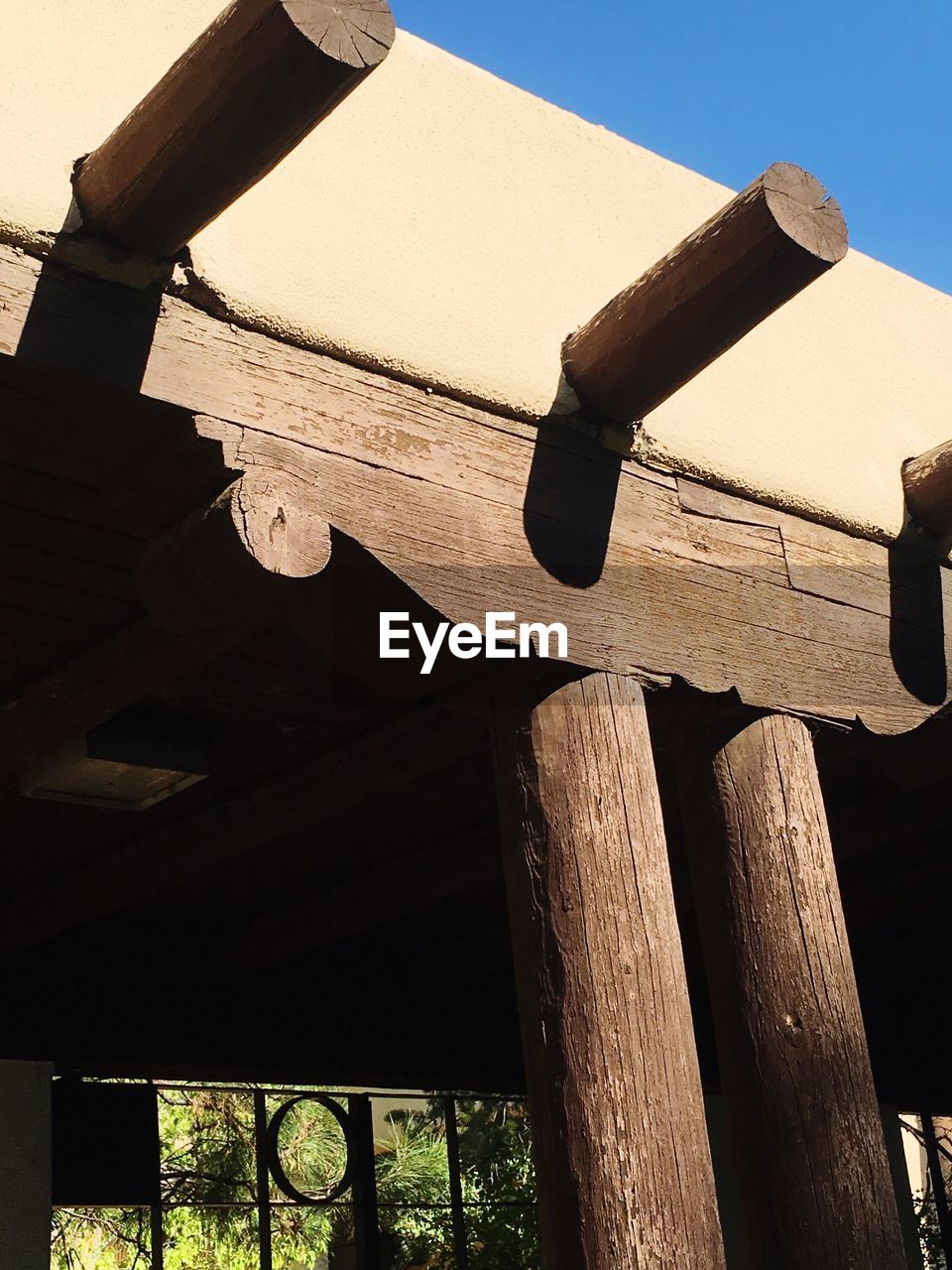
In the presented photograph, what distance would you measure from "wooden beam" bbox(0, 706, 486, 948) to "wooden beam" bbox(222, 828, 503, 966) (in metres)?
0.38

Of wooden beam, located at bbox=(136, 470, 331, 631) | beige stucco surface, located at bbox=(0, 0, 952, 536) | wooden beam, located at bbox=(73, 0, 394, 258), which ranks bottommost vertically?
wooden beam, located at bbox=(136, 470, 331, 631)

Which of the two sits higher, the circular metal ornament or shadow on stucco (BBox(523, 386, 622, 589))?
shadow on stucco (BBox(523, 386, 622, 589))

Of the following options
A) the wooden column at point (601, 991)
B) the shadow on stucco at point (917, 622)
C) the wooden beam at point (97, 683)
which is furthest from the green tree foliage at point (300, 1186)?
the wooden column at point (601, 991)

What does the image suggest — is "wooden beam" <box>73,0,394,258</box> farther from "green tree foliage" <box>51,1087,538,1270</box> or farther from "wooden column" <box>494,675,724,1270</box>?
"green tree foliage" <box>51,1087,538,1270</box>

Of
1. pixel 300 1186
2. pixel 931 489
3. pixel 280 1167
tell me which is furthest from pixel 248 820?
pixel 300 1186

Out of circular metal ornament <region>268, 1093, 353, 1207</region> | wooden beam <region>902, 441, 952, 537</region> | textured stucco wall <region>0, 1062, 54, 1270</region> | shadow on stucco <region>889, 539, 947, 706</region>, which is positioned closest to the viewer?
shadow on stucco <region>889, 539, 947, 706</region>

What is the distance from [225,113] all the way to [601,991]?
1.32 m

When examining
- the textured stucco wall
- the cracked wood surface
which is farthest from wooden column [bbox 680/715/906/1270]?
the textured stucco wall

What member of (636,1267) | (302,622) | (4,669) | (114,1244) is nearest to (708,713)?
(302,622)

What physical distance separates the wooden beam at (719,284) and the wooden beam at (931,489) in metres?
0.86

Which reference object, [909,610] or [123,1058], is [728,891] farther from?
[123,1058]

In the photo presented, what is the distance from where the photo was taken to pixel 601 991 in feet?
7.00

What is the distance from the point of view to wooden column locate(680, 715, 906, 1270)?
90.3 inches

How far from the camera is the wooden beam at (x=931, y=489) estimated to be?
307cm
